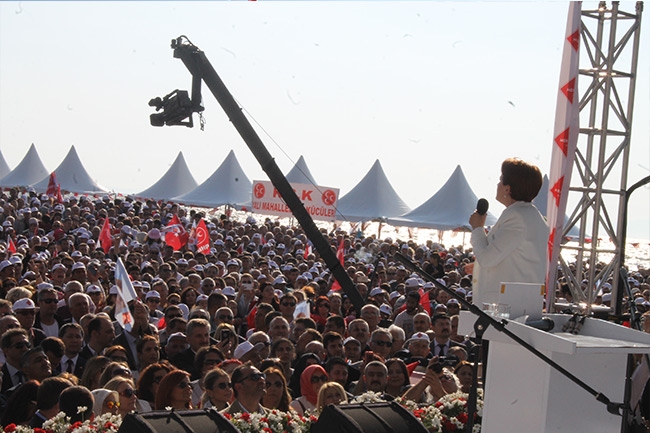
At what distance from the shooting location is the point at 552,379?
3.47 metres

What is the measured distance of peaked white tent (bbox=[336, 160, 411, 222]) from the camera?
128ft

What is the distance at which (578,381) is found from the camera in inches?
129

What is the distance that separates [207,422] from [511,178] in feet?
6.26

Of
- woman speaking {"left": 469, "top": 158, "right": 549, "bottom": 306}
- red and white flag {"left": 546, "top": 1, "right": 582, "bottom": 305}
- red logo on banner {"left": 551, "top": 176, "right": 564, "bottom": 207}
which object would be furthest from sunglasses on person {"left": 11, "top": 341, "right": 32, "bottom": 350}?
red logo on banner {"left": 551, "top": 176, "right": 564, "bottom": 207}

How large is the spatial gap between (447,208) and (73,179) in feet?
71.4

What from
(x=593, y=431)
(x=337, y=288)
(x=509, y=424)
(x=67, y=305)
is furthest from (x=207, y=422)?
(x=337, y=288)

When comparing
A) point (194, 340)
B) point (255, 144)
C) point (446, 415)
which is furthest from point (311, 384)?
point (255, 144)

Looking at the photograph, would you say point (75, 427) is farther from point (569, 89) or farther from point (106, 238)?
point (106, 238)

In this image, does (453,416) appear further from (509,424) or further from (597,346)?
(597,346)

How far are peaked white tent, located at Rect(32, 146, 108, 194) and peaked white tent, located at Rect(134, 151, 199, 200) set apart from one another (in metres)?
2.93

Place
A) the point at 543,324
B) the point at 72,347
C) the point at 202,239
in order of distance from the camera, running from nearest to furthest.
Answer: the point at 543,324 < the point at 72,347 < the point at 202,239

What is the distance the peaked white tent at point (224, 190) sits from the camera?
42312mm

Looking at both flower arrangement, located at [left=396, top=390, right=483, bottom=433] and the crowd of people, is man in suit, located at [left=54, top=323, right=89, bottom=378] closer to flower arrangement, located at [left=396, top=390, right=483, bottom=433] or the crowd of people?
the crowd of people

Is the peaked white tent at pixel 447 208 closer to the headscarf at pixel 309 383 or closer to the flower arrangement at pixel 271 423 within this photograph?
the headscarf at pixel 309 383
